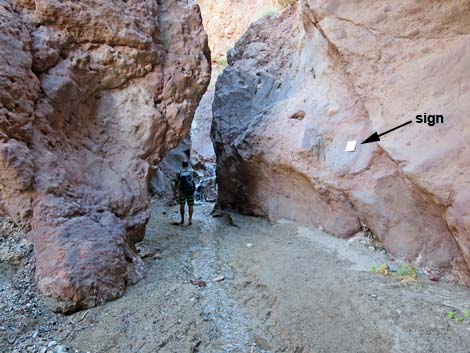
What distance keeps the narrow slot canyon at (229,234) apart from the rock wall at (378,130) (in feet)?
0.07

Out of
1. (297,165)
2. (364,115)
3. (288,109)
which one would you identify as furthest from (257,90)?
(364,115)

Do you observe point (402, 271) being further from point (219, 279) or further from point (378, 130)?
point (219, 279)

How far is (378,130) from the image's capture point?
5.03 metres

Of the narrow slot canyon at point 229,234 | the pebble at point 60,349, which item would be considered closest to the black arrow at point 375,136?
the narrow slot canyon at point 229,234

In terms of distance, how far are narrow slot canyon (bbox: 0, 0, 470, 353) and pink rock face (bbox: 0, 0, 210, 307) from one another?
20mm

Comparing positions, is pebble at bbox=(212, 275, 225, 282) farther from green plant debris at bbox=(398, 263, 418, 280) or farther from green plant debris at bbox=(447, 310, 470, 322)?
green plant debris at bbox=(447, 310, 470, 322)

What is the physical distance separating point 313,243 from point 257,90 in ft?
14.3

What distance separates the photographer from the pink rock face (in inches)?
151

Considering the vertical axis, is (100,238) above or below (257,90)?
below

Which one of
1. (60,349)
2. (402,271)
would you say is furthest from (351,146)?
(60,349)

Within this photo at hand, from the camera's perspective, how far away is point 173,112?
5.78 m

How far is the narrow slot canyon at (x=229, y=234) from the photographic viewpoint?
3617 mm

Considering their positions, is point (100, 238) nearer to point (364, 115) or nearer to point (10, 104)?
point (10, 104)

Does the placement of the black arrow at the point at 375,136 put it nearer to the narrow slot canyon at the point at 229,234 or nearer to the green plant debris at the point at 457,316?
the narrow slot canyon at the point at 229,234
